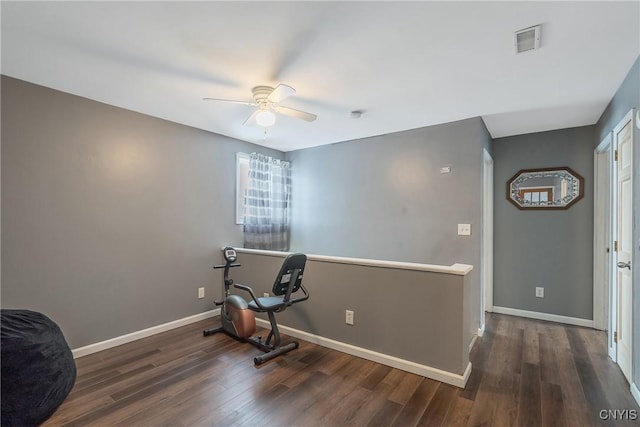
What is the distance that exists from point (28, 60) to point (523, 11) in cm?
326

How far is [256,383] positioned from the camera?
2334mm

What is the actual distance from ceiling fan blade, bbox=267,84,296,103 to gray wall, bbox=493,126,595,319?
133 inches

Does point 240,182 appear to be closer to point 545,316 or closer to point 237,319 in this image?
point 237,319

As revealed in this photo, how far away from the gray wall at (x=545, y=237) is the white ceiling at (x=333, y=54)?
79cm

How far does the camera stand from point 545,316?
387 cm

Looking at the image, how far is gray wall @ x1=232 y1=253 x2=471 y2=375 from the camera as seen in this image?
2350mm

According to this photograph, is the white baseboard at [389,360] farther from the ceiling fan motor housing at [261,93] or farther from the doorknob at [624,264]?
the ceiling fan motor housing at [261,93]

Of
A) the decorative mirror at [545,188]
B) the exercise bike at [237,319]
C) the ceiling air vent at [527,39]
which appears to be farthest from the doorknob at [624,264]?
the exercise bike at [237,319]

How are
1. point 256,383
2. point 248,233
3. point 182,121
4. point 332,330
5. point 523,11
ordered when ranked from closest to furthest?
1. point 523,11
2. point 256,383
3. point 332,330
4. point 182,121
5. point 248,233

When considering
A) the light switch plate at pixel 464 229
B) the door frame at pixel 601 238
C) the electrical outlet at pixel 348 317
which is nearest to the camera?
the electrical outlet at pixel 348 317

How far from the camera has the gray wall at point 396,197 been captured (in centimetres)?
336

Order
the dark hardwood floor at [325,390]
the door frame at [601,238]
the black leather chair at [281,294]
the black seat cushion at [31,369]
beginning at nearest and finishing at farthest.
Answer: the black seat cushion at [31,369], the dark hardwood floor at [325,390], the black leather chair at [281,294], the door frame at [601,238]

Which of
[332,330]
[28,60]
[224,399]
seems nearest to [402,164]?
[332,330]

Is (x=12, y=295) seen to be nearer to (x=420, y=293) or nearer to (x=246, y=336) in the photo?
(x=246, y=336)
